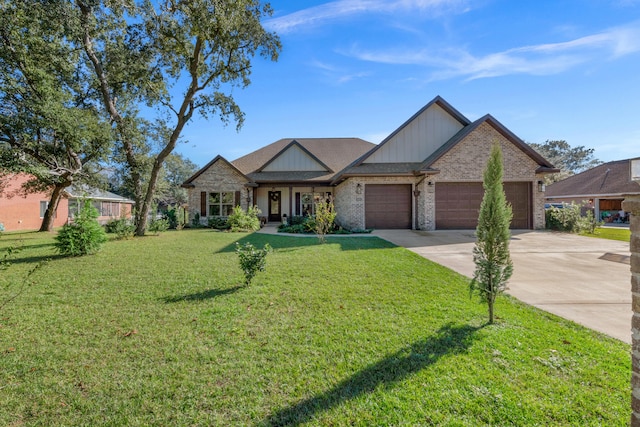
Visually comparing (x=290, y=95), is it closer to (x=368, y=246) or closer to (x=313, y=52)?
(x=313, y=52)

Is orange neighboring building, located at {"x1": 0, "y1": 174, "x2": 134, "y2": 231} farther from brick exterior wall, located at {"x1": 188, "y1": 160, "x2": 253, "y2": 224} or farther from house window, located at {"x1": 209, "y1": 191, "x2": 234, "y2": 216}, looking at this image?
house window, located at {"x1": 209, "y1": 191, "x2": 234, "y2": 216}

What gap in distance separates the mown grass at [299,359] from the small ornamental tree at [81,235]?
11.7 feet

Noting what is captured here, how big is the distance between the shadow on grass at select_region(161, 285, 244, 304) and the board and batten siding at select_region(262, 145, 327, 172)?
15614 millimetres

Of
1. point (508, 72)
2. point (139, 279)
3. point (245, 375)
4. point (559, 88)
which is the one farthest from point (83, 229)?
point (559, 88)

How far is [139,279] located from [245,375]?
15.8ft

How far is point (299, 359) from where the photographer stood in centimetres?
297

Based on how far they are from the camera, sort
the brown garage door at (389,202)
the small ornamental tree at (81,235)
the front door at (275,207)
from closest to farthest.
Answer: the small ornamental tree at (81,235), the brown garage door at (389,202), the front door at (275,207)

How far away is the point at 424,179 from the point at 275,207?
11610 millimetres

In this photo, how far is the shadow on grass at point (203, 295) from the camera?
4.89 metres

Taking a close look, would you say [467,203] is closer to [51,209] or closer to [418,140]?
[418,140]


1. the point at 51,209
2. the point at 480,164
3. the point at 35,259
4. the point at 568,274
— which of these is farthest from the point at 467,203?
the point at 51,209

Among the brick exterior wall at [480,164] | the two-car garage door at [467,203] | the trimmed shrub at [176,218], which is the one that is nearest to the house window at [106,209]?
the trimmed shrub at [176,218]

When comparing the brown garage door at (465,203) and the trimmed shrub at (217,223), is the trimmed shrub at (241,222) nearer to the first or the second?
the trimmed shrub at (217,223)

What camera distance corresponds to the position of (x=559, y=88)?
1305 centimetres
